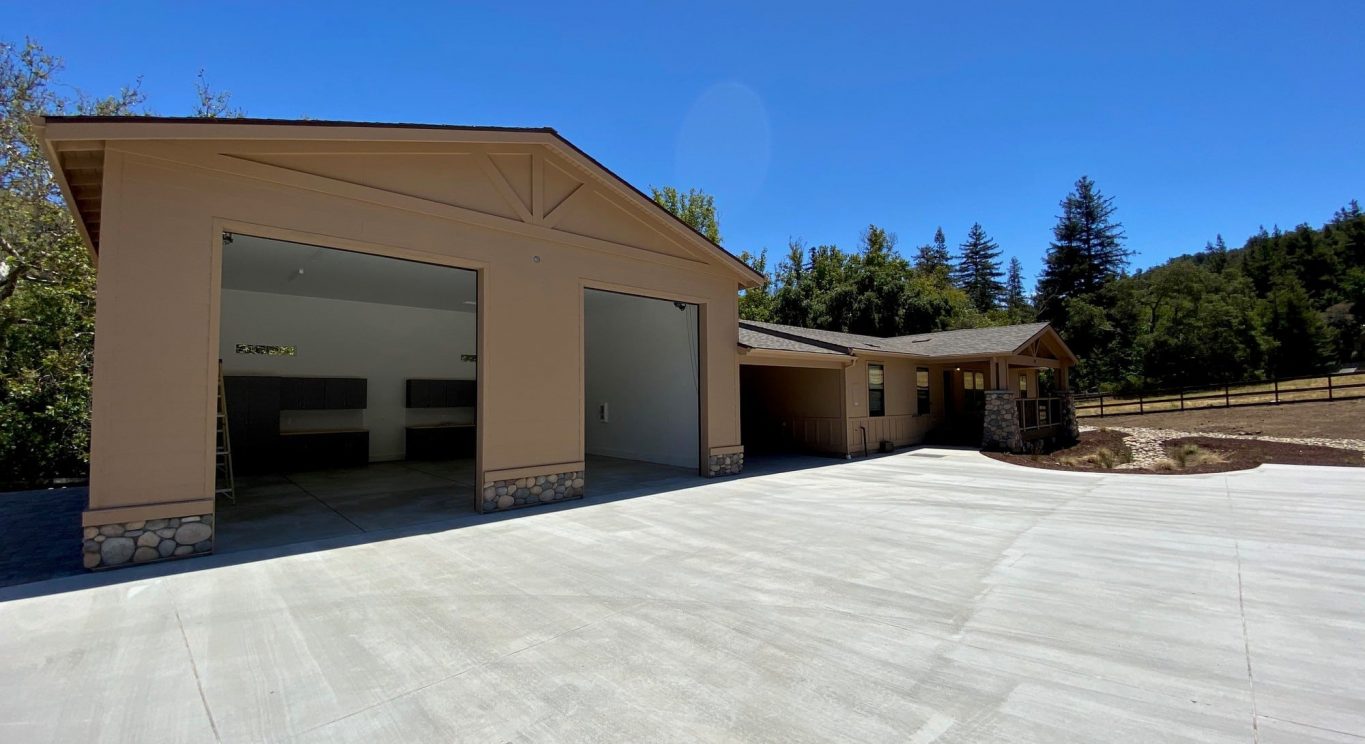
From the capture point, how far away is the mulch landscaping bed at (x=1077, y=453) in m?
12.6

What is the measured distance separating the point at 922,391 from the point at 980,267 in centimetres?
4756

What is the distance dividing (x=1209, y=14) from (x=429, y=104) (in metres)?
14.3

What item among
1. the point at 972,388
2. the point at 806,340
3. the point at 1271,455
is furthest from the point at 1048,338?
the point at 806,340

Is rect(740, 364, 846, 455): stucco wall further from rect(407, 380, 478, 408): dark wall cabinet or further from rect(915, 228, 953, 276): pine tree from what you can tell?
rect(915, 228, 953, 276): pine tree

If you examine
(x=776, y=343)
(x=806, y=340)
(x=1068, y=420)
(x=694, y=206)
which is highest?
(x=694, y=206)

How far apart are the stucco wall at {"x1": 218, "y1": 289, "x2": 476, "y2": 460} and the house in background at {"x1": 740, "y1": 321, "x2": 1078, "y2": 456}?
7557 millimetres

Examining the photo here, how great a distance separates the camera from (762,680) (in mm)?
3045

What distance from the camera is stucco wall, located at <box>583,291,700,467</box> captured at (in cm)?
1120

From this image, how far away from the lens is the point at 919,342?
18.5m

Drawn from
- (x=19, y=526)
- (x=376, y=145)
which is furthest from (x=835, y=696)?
(x=19, y=526)

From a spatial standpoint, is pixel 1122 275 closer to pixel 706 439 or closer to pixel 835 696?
pixel 706 439

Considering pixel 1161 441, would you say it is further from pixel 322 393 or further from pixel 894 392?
pixel 322 393

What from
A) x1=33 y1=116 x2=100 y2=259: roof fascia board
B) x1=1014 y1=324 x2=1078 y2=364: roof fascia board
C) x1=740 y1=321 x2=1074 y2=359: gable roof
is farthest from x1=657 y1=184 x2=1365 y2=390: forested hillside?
x1=33 y1=116 x2=100 y2=259: roof fascia board

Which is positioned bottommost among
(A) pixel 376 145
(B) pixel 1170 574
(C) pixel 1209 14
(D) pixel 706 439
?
(B) pixel 1170 574
